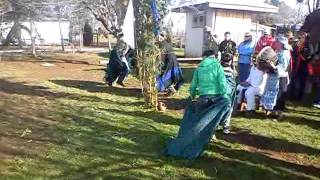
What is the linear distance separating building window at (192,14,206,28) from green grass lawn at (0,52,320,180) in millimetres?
13173

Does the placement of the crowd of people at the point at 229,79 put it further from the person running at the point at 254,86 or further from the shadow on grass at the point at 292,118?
the shadow on grass at the point at 292,118

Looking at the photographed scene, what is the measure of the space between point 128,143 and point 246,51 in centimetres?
621

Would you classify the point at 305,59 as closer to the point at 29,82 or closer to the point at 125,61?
the point at 125,61

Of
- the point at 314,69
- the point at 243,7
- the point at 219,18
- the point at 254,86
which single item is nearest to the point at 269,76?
the point at 254,86

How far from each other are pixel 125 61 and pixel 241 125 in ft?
19.6

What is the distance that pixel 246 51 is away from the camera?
1256 centimetres

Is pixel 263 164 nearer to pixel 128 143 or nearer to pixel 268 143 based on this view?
pixel 268 143

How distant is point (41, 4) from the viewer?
22.6m

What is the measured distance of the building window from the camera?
24056 mm

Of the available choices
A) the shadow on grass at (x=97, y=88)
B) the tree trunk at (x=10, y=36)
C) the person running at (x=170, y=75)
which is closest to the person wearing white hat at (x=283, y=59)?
the person running at (x=170, y=75)

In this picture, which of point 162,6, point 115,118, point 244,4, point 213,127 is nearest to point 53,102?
point 115,118

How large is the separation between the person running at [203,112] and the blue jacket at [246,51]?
578 centimetres

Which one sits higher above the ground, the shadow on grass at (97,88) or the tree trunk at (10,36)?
the tree trunk at (10,36)

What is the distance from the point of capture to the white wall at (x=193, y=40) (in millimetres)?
24094
